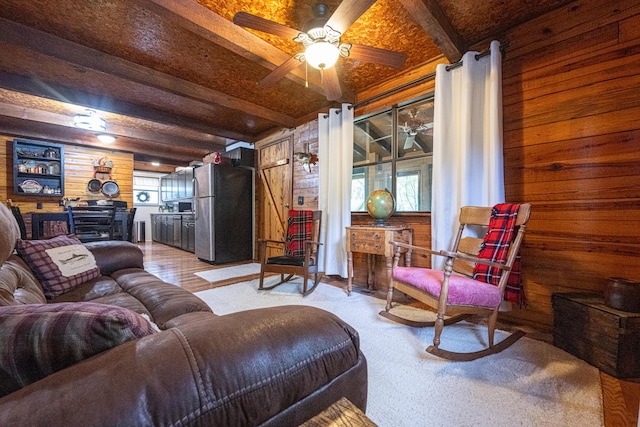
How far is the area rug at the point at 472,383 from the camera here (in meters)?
1.10

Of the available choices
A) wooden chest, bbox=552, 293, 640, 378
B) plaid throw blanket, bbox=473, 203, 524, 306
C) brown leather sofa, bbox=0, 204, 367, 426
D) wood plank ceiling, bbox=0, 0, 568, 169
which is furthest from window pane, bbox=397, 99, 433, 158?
brown leather sofa, bbox=0, 204, 367, 426

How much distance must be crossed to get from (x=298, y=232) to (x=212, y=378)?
2.81 meters

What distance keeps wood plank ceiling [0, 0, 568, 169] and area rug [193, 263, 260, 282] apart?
2.28 metres

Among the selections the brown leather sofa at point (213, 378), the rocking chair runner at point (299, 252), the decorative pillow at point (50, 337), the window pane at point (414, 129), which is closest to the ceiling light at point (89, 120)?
the rocking chair runner at point (299, 252)

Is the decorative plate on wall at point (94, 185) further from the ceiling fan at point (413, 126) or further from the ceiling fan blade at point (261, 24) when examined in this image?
the ceiling fan at point (413, 126)

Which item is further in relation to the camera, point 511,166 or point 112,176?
point 112,176

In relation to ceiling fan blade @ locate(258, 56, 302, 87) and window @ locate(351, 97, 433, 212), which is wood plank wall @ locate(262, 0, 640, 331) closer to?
window @ locate(351, 97, 433, 212)

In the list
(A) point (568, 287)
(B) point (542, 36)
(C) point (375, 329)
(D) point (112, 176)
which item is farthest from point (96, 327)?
(D) point (112, 176)

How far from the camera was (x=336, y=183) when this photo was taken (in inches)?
126

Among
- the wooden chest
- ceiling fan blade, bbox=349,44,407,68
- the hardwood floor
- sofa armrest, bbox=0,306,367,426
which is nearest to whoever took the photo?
sofa armrest, bbox=0,306,367,426

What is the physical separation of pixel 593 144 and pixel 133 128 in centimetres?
606

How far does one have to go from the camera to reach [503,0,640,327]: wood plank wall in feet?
5.26

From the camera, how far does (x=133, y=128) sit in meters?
4.58

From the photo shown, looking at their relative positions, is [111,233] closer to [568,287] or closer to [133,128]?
[133,128]
